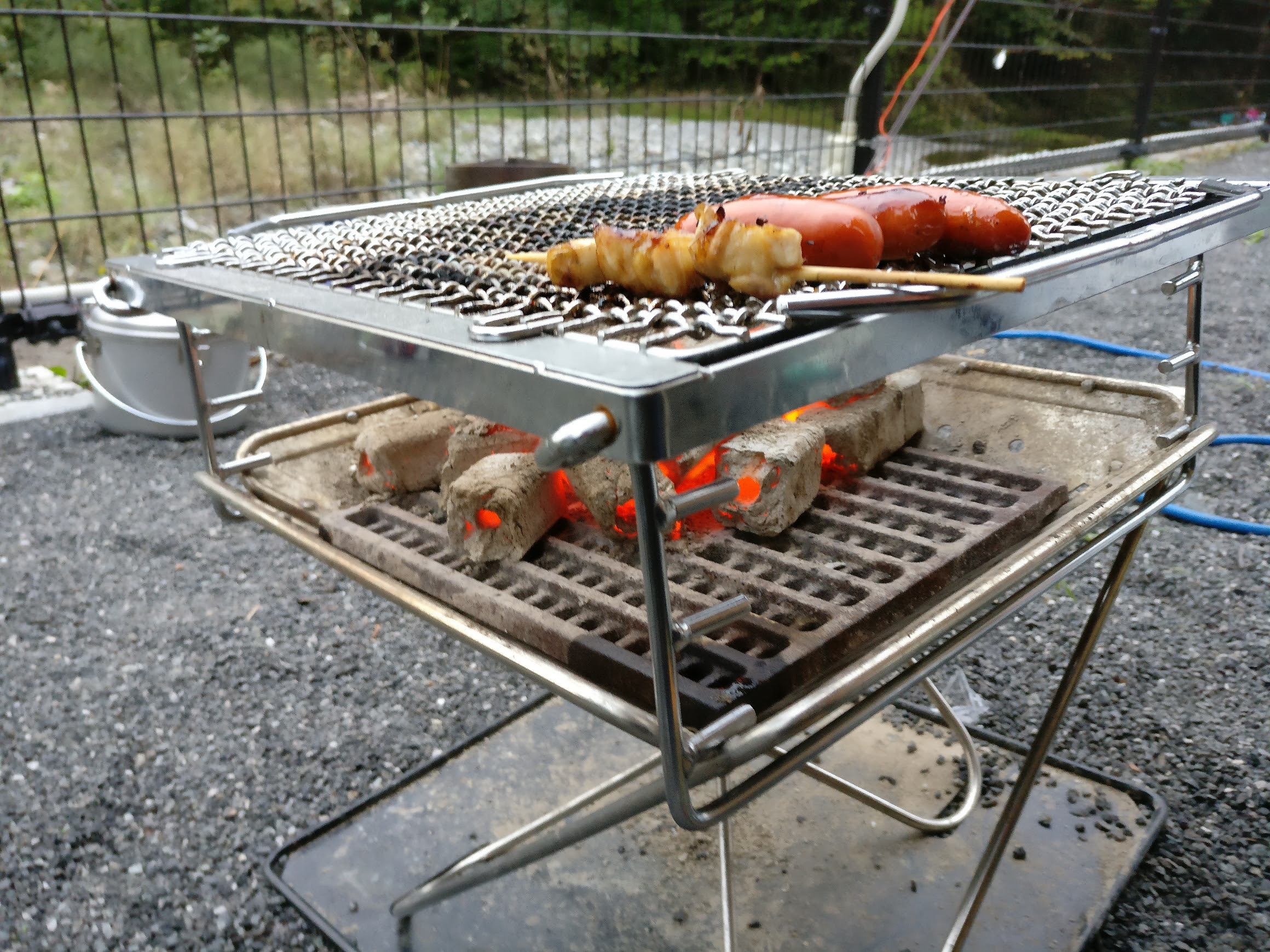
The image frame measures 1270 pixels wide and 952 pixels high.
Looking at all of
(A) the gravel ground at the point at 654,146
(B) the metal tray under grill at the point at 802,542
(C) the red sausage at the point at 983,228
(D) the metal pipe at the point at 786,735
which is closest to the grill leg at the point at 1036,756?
(B) the metal tray under grill at the point at 802,542

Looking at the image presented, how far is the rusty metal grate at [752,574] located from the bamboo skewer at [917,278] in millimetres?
412

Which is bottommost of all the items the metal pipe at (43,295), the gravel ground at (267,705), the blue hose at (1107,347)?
the gravel ground at (267,705)

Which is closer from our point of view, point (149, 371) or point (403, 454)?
point (403, 454)

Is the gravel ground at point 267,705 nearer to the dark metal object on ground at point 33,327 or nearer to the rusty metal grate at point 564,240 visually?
the dark metal object on ground at point 33,327

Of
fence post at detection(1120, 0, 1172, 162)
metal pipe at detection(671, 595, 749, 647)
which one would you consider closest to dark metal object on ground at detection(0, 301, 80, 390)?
metal pipe at detection(671, 595, 749, 647)

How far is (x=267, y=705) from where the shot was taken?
8.08ft

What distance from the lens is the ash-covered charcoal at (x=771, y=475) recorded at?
4.23 feet

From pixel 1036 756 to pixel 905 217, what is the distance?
1124mm

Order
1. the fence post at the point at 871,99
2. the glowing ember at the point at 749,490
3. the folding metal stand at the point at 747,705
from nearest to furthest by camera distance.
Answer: the folding metal stand at the point at 747,705
the glowing ember at the point at 749,490
the fence post at the point at 871,99

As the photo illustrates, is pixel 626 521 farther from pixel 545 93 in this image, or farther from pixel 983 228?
pixel 545 93

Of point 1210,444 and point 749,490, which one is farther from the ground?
point 749,490

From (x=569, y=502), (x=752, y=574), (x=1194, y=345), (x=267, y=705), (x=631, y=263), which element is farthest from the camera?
(x=267, y=705)

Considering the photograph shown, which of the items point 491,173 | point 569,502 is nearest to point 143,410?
point 491,173

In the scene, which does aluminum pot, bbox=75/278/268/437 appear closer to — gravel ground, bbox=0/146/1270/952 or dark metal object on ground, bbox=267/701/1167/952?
gravel ground, bbox=0/146/1270/952
